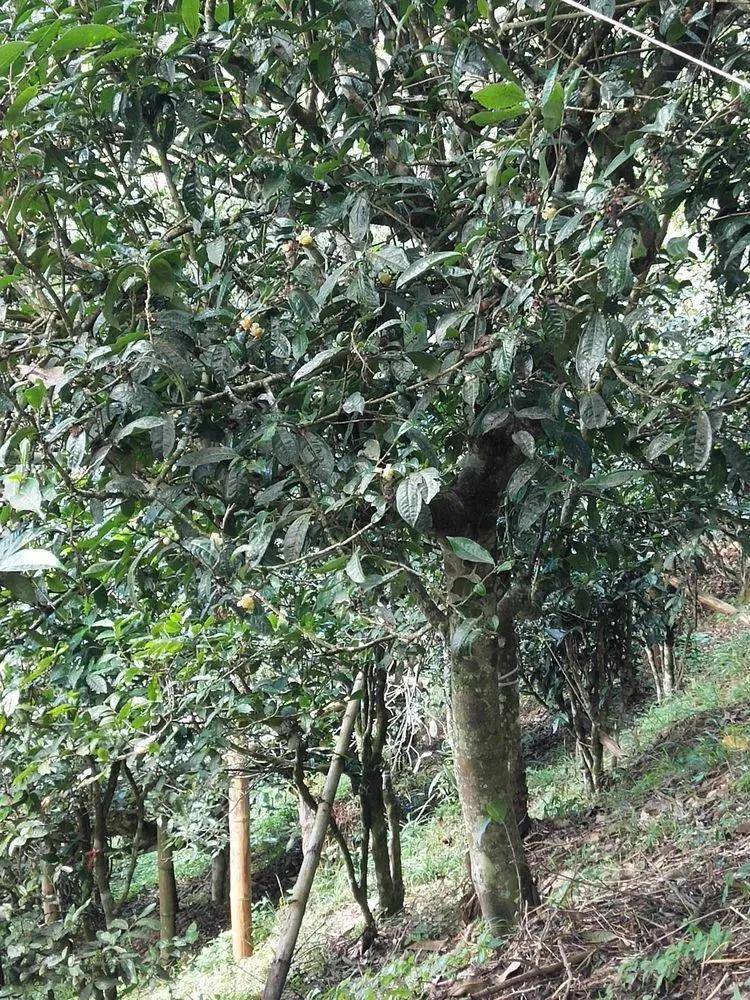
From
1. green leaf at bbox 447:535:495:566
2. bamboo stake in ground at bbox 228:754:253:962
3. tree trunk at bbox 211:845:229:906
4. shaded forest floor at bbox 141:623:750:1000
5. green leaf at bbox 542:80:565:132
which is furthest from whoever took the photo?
tree trunk at bbox 211:845:229:906

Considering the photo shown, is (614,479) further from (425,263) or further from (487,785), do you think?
(487,785)

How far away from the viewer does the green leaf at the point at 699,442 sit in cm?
178

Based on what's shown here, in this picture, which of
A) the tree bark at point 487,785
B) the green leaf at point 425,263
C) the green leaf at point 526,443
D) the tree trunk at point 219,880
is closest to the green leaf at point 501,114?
the green leaf at point 425,263

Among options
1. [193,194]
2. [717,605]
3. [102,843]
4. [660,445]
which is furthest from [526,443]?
[717,605]

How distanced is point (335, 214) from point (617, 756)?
12.9 ft

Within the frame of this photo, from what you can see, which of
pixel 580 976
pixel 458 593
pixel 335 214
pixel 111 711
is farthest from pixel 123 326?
pixel 580 976

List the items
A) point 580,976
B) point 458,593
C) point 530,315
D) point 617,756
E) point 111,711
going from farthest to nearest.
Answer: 1. point 617,756
2. point 111,711
3. point 458,593
4. point 580,976
5. point 530,315

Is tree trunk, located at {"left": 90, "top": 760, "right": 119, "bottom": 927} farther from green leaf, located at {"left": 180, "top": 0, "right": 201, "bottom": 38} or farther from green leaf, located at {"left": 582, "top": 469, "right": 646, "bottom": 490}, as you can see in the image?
green leaf, located at {"left": 180, "top": 0, "right": 201, "bottom": 38}

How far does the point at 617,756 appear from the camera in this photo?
5020mm

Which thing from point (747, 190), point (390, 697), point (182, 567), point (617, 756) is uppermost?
point (747, 190)

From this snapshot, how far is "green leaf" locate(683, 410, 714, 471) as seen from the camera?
178cm

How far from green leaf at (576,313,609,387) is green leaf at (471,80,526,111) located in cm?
42

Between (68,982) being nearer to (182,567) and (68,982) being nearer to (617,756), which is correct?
(182,567)

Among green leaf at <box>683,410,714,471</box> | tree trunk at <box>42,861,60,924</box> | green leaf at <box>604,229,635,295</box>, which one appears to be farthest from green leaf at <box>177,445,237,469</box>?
tree trunk at <box>42,861,60,924</box>
